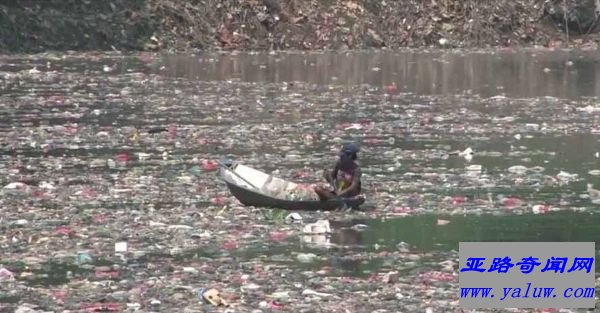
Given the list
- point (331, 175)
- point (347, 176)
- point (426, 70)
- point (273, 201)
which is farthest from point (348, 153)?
point (426, 70)

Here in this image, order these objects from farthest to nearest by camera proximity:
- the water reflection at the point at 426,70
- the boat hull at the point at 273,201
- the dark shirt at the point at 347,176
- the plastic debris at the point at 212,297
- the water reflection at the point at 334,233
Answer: the water reflection at the point at 426,70 < the dark shirt at the point at 347,176 < the boat hull at the point at 273,201 < the water reflection at the point at 334,233 < the plastic debris at the point at 212,297

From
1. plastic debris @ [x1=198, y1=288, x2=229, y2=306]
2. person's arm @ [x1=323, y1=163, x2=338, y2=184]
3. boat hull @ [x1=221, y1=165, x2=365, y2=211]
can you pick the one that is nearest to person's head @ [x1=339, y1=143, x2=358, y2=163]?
person's arm @ [x1=323, y1=163, x2=338, y2=184]

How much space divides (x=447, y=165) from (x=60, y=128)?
20.7ft

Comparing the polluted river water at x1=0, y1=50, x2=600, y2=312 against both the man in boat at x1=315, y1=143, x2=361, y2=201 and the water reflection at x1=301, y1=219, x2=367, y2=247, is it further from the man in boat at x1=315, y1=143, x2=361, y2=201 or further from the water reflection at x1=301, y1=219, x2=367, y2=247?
the man in boat at x1=315, y1=143, x2=361, y2=201

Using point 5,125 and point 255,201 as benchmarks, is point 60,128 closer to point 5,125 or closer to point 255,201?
point 5,125

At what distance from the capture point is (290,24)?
3922 cm

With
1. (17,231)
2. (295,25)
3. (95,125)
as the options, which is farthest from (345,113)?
(295,25)

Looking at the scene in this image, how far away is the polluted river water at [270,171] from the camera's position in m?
8.74

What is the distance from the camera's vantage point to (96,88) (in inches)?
963
